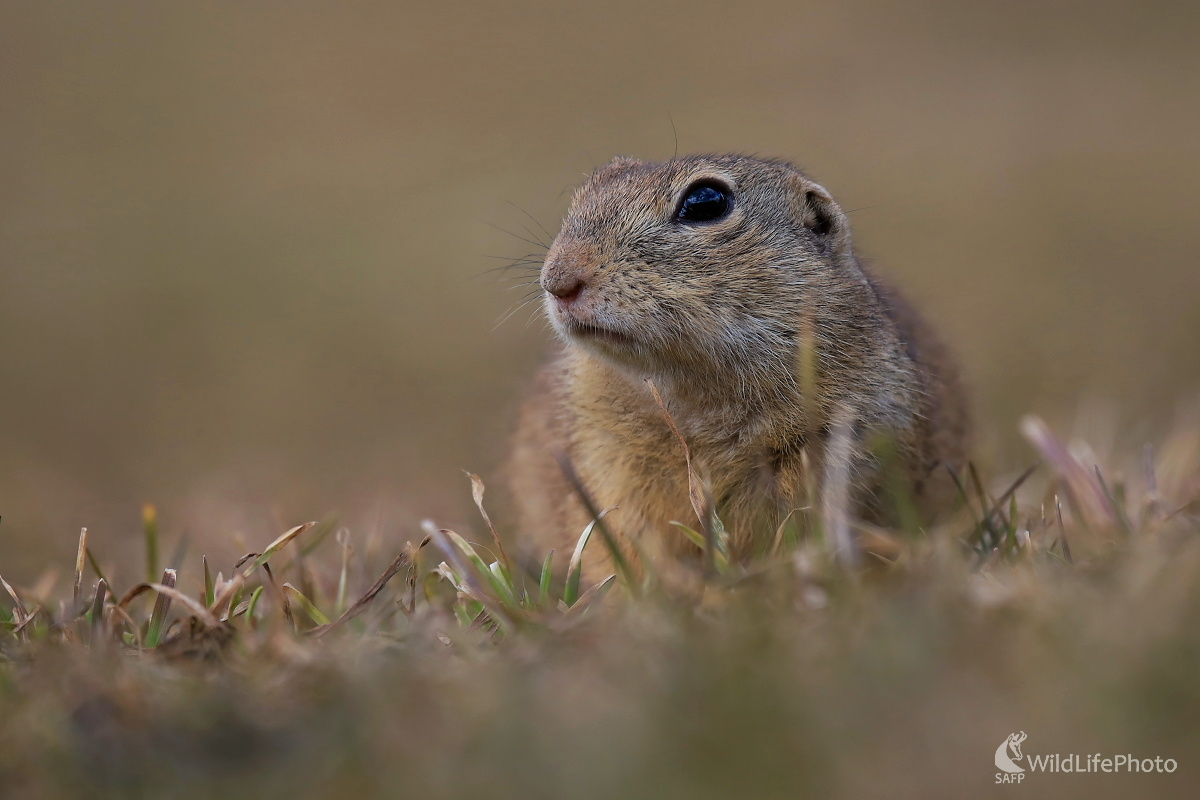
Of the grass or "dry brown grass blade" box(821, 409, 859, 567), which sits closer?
the grass

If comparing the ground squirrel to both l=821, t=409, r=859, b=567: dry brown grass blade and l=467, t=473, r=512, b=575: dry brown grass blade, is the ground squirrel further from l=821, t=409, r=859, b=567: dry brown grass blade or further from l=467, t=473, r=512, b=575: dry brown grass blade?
l=467, t=473, r=512, b=575: dry brown grass blade

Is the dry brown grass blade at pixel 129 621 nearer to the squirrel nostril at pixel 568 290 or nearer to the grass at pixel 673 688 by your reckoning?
the grass at pixel 673 688

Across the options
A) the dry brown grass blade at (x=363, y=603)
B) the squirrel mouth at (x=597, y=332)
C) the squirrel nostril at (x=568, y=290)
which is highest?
the squirrel nostril at (x=568, y=290)

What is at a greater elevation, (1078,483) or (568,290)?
(568,290)

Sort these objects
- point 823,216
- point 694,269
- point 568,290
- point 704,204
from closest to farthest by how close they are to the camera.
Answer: point 568,290, point 694,269, point 704,204, point 823,216

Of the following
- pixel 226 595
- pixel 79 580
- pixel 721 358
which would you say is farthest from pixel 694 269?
pixel 79 580

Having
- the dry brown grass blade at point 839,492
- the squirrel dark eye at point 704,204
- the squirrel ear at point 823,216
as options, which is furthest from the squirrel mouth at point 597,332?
the squirrel ear at point 823,216

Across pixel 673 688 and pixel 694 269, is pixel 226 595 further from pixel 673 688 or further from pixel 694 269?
pixel 694 269

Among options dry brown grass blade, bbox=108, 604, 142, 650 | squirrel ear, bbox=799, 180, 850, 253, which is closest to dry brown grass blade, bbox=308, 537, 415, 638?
dry brown grass blade, bbox=108, 604, 142, 650
